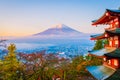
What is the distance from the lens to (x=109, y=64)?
16.3 meters

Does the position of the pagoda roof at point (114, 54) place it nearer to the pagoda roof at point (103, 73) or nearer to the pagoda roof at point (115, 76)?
the pagoda roof at point (115, 76)

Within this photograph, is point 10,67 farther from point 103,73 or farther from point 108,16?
point 108,16

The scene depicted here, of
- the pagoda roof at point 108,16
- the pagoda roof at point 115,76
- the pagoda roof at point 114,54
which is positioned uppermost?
the pagoda roof at point 108,16

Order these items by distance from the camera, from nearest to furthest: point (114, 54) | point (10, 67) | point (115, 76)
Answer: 1. point (115, 76)
2. point (114, 54)
3. point (10, 67)

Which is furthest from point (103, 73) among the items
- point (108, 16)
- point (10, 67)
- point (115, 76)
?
point (10, 67)

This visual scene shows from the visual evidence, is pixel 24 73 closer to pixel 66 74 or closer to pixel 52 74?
pixel 52 74

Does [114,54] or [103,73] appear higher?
[114,54]

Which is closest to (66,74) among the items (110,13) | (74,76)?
(74,76)

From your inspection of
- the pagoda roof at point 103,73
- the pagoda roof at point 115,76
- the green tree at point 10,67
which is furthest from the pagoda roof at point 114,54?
the green tree at point 10,67

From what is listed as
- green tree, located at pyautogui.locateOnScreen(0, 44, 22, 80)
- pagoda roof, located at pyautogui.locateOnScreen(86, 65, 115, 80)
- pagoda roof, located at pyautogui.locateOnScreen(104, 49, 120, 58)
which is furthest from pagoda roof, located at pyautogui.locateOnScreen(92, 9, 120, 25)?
green tree, located at pyautogui.locateOnScreen(0, 44, 22, 80)

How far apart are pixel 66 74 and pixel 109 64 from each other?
17.7 m

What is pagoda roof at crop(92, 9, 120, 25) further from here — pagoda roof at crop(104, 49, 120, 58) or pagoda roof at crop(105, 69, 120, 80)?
pagoda roof at crop(105, 69, 120, 80)

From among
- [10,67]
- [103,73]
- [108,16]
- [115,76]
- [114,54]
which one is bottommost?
[10,67]

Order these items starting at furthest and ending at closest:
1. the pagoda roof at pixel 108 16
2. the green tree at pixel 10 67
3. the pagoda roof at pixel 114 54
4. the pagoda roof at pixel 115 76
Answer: the green tree at pixel 10 67, the pagoda roof at pixel 108 16, the pagoda roof at pixel 114 54, the pagoda roof at pixel 115 76
